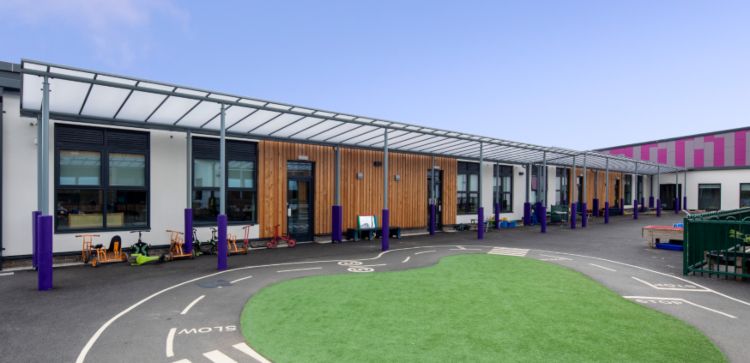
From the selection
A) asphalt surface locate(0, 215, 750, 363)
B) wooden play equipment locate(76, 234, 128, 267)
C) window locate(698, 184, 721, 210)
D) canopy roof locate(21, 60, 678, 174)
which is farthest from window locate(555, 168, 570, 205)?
wooden play equipment locate(76, 234, 128, 267)

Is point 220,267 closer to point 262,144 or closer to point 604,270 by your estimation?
point 262,144

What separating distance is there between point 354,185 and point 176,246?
8.08 meters

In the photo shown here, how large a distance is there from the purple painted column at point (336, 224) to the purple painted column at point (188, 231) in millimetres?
5841

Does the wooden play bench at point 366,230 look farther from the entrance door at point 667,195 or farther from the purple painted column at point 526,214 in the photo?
the entrance door at point 667,195

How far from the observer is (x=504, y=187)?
26.1m

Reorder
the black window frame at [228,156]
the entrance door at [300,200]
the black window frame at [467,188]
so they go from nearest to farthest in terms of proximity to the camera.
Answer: the black window frame at [228,156]
the entrance door at [300,200]
the black window frame at [467,188]

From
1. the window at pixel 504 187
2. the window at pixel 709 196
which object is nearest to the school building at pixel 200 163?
the window at pixel 504 187

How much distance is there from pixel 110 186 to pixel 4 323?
22.7 ft

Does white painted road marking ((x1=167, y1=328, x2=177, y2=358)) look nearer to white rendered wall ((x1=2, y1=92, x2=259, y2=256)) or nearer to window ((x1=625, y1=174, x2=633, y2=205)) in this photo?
white rendered wall ((x1=2, y1=92, x2=259, y2=256))

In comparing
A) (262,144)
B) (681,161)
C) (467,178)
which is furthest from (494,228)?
(681,161)

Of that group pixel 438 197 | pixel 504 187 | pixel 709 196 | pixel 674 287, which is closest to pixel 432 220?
pixel 438 197

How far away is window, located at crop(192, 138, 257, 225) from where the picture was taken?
14.2m

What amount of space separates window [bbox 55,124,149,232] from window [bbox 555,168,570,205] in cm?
2773

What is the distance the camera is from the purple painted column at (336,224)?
16.9 meters
